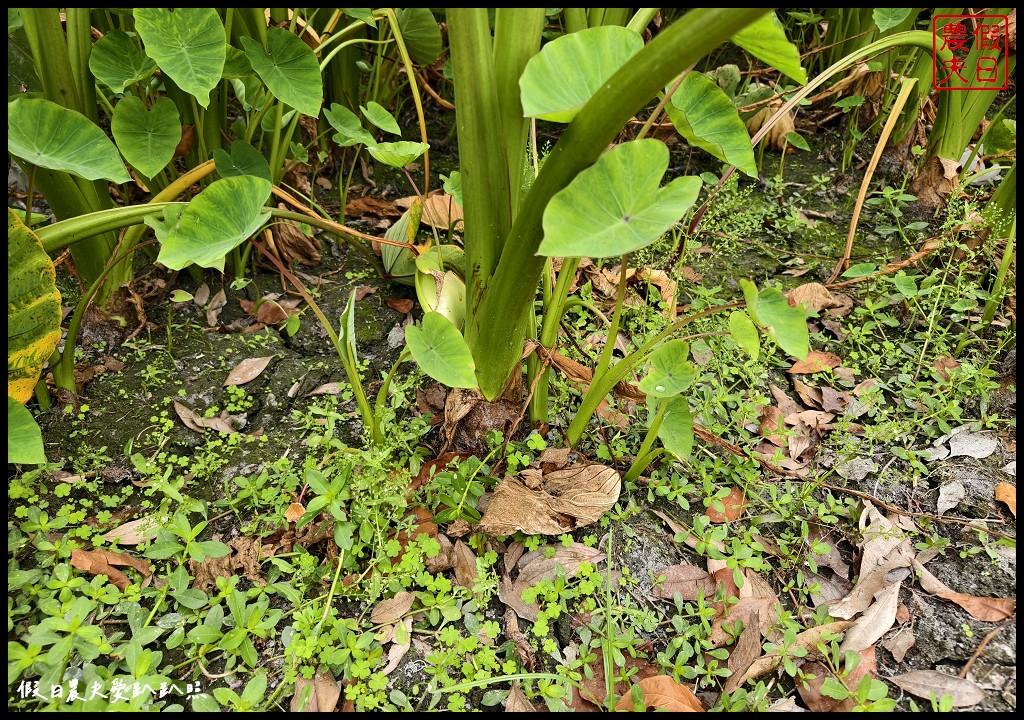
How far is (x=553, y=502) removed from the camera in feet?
4.02

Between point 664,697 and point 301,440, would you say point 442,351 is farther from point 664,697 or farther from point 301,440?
point 664,697

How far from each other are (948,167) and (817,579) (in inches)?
56.1

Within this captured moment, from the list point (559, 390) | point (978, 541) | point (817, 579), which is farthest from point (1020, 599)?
point (559, 390)

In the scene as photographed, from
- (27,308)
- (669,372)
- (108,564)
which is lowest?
(108,564)

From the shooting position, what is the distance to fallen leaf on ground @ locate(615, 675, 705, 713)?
1.00 m

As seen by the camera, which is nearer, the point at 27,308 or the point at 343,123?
the point at 27,308

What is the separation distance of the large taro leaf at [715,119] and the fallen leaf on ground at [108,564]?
4.04 ft

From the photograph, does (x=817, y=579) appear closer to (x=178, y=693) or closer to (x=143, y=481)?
(x=178, y=693)

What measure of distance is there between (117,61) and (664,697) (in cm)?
148

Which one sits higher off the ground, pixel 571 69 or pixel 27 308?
pixel 571 69

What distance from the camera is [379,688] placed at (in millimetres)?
1017

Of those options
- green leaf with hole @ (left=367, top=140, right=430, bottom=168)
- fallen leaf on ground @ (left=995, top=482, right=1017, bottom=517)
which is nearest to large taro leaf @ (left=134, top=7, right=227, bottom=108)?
green leaf with hole @ (left=367, top=140, right=430, bottom=168)

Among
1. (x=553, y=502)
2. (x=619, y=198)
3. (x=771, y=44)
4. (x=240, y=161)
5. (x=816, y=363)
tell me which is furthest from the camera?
(x=816, y=363)

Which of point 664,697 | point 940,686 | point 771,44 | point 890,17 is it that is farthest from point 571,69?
point 890,17
